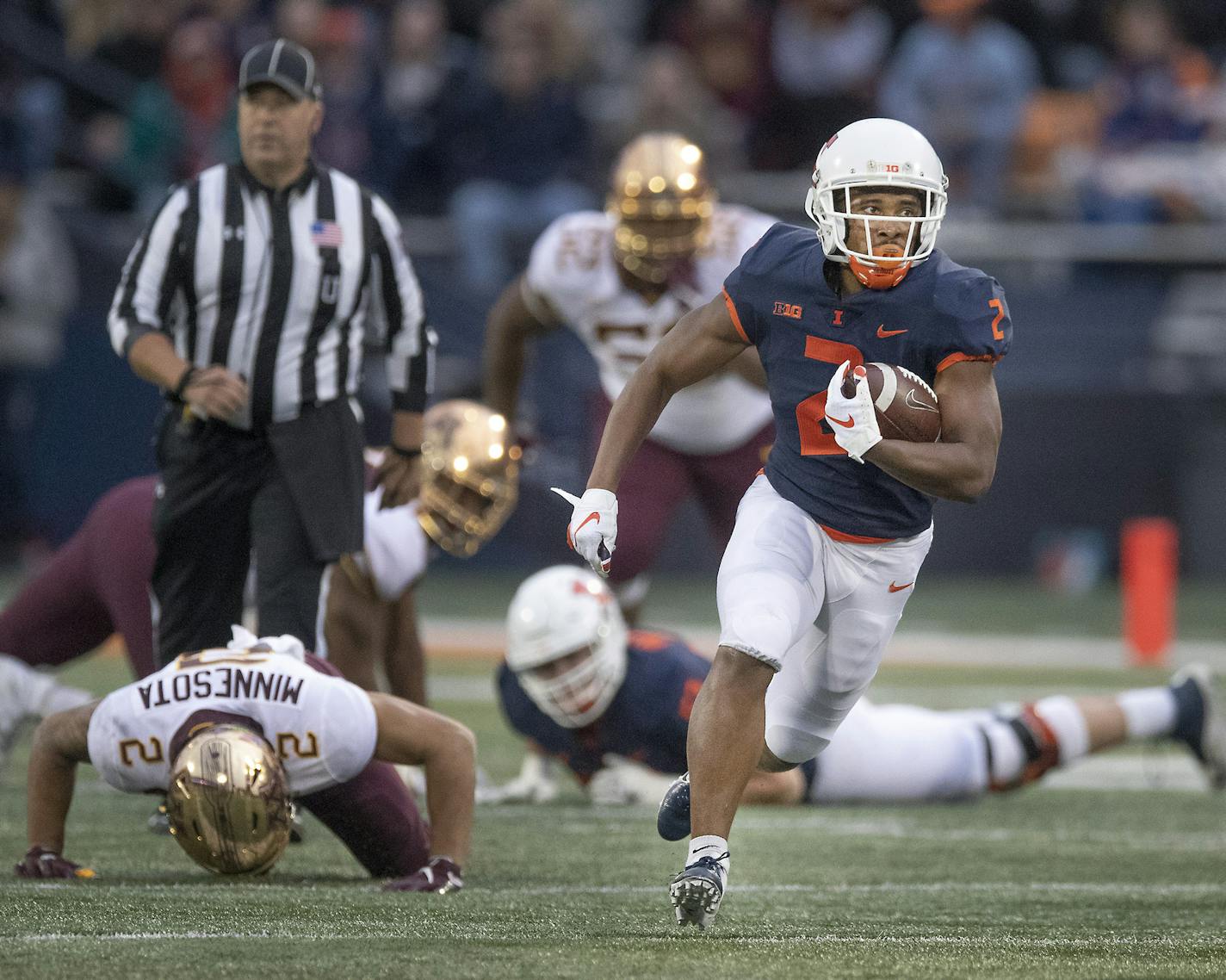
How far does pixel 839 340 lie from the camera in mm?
4078

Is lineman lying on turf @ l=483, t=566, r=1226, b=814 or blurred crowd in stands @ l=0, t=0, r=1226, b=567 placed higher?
blurred crowd in stands @ l=0, t=0, r=1226, b=567

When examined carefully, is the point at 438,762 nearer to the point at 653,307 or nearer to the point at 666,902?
the point at 666,902

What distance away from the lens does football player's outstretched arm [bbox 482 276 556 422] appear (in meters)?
6.66

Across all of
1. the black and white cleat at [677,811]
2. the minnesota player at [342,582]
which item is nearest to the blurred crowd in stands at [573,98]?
the minnesota player at [342,582]

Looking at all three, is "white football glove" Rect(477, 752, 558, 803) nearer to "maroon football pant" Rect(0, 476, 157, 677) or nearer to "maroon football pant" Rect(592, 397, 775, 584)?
"maroon football pant" Rect(592, 397, 775, 584)

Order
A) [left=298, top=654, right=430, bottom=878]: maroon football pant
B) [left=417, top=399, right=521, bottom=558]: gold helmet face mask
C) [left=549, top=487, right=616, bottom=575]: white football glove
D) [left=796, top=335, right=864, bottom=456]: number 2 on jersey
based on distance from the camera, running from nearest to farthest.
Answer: [left=549, top=487, right=616, bottom=575]: white football glove, [left=796, top=335, right=864, bottom=456]: number 2 on jersey, [left=298, top=654, right=430, bottom=878]: maroon football pant, [left=417, top=399, right=521, bottom=558]: gold helmet face mask

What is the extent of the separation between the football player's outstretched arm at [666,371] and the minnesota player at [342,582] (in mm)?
1295

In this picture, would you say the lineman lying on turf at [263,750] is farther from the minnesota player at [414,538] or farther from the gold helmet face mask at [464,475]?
the gold helmet face mask at [464,475]

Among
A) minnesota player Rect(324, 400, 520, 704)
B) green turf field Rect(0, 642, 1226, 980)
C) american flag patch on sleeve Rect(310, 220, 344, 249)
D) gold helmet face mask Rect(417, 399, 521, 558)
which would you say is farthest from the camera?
gold helmet face mask Rect(417, 399, 521, 558)

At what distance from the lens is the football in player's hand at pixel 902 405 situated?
381 cm

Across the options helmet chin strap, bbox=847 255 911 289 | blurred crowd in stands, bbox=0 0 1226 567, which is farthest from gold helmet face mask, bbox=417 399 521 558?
blurred crowd in stands, bbox=0 0 1226 567

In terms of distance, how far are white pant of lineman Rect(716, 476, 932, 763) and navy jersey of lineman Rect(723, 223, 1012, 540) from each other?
0.05 metres

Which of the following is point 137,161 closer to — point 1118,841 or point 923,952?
point 1118,841

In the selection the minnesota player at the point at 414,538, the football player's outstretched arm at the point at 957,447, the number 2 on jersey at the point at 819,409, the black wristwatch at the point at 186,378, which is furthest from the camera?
the minnesota player at the point at 414,538
